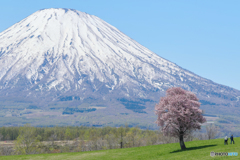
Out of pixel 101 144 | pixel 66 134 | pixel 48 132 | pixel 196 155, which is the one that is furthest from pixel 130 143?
pixel 196 155

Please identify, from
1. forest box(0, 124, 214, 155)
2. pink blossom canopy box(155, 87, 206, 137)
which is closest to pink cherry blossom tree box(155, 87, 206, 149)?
pink blossom canopy box(155, 87, 206, 137)

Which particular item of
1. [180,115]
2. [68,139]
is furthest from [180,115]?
[68,139]

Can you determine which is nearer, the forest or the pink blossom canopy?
the pink blossom canopy

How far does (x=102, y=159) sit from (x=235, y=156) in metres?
23.2

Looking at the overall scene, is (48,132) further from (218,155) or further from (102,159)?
(218,155)

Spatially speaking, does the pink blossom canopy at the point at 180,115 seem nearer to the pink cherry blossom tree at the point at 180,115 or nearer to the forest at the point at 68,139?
the pink cherry blossom tree at the point at 180,115

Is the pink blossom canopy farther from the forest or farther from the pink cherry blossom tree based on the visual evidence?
the forest

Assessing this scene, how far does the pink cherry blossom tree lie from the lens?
155 feet

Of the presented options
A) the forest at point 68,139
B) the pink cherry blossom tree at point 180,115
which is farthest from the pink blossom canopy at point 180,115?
the forest at point 68,139

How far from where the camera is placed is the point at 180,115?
47062 millimetres

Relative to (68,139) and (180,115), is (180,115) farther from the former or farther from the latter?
(68,139)

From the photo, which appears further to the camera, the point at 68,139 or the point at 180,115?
the point at 68,139

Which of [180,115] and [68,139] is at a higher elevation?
[180,115]

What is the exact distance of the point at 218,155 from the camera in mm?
38531
